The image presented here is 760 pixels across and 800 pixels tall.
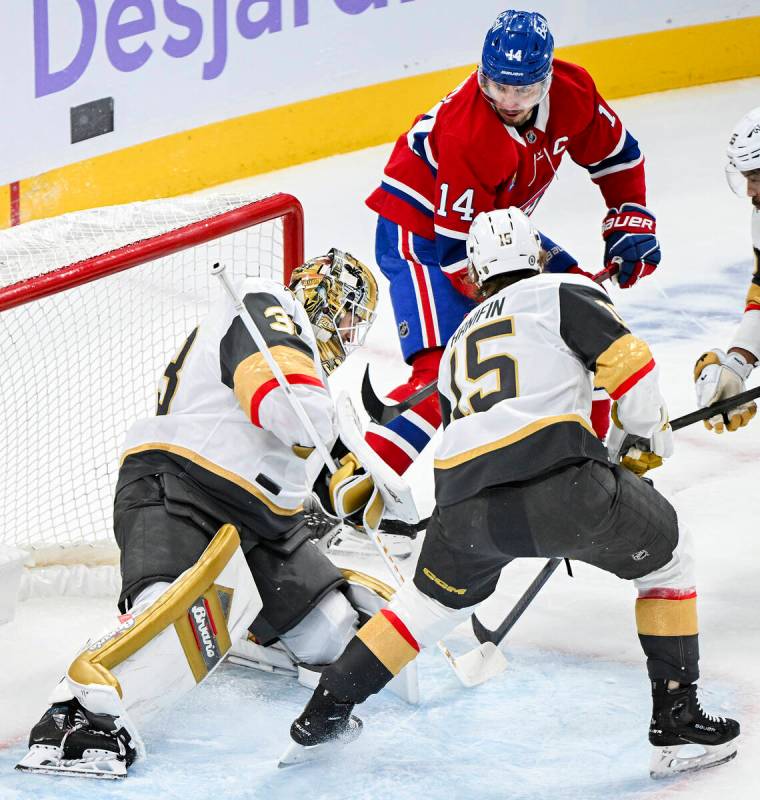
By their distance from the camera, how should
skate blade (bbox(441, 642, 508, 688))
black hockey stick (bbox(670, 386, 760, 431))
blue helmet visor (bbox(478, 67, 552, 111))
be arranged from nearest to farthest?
1. skate blade (bbox(441, 642, 508, 688))
2. black hockey stick (bbox(670, 386, 760, 431))
3. blue helmet visor (bbox(478, 67, 552, 111))

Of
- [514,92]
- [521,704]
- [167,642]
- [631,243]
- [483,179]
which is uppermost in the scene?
[514,92]

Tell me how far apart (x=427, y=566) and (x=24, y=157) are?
2.81m

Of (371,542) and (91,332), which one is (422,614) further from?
(91,332)

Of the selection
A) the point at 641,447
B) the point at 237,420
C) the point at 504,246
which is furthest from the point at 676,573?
the point at 237,420

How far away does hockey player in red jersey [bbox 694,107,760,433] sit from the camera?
287cm

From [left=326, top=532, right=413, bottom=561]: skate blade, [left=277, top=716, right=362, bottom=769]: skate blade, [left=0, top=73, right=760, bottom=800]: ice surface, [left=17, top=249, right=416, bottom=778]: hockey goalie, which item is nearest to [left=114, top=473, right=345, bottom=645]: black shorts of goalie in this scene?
[left=17, top=249, right=416, bottom=778]: hockey goalie

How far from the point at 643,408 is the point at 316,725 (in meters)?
0.75

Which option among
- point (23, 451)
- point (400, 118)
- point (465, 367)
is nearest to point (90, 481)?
point (23, 451)

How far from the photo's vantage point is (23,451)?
134 inches

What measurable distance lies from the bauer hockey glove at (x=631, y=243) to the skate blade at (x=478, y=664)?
1048 millimetres

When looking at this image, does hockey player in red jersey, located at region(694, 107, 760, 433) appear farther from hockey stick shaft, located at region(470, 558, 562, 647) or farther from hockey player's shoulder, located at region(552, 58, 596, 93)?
hockey stick shaft, located at region(470, 558, 562, 647)

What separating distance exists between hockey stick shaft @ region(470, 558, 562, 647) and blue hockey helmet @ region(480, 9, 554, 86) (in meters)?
1.03

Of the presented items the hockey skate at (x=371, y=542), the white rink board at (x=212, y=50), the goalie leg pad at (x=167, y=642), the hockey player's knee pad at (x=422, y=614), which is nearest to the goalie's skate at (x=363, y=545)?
the hockey skate at (x=371, y=542)

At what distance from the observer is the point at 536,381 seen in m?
2.21
